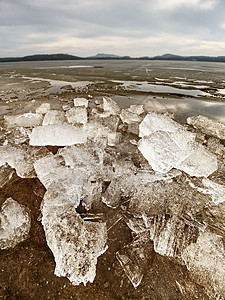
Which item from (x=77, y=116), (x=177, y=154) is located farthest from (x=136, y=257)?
(x=77, y=116)

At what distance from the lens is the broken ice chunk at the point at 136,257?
1387mm

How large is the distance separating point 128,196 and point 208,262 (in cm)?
102

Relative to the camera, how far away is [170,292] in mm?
1315

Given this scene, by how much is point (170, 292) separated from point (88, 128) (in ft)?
8.98

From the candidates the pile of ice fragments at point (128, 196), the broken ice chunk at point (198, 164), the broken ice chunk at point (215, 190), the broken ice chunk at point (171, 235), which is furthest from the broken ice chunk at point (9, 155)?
the broken ice chunk at point (215, 190)

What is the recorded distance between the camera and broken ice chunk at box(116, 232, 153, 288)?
4.55 feet

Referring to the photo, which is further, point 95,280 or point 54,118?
point 54,118

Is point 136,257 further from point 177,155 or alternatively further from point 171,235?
point 177,155

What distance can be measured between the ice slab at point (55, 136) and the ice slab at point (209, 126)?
299cm

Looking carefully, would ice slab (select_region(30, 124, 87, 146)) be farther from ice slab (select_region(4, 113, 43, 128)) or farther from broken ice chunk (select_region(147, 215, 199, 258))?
A: broken ice chunk (select_region(147, 215, 199, 258))

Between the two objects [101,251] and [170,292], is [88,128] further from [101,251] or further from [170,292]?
[170,292]

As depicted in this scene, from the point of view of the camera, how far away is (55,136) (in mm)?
3023

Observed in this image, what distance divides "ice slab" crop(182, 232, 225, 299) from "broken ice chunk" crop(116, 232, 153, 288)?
37cm

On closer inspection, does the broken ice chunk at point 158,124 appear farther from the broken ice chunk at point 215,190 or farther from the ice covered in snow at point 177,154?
the broken ice chunk at point 215,190
